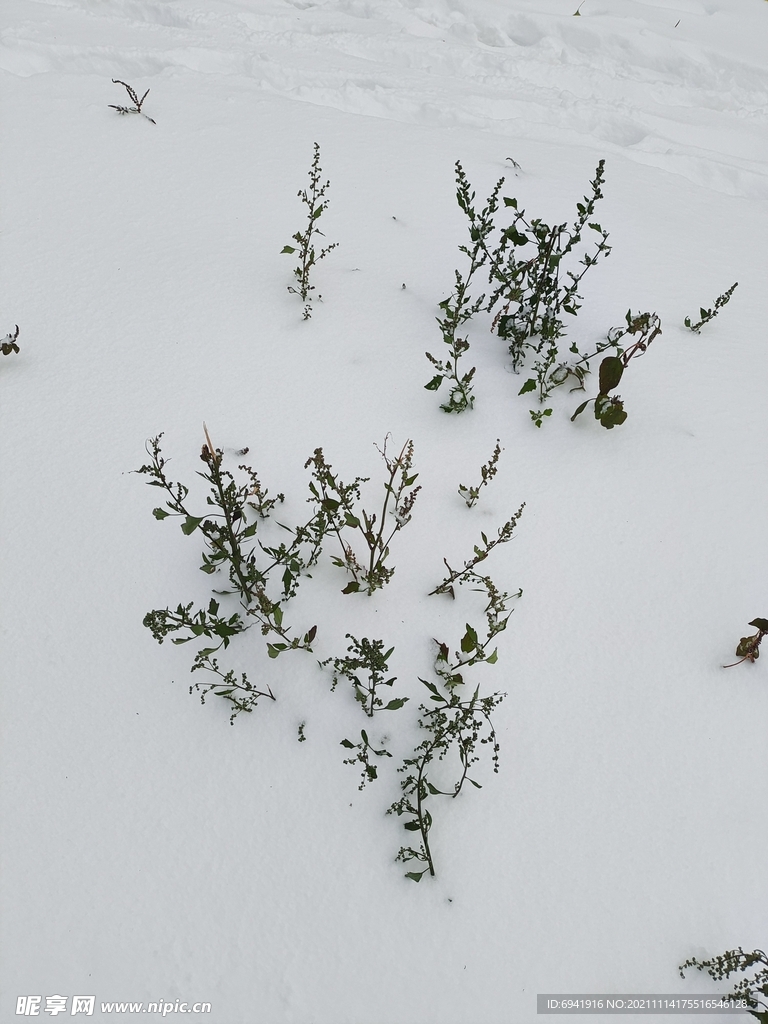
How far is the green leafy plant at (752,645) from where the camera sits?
1.88m

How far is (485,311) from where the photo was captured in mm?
2797

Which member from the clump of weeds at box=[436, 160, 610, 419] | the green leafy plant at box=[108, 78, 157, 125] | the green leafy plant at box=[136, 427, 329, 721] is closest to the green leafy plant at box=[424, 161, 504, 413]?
the clump of weeds at box=[436, 160, 610, 419]

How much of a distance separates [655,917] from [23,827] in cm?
155

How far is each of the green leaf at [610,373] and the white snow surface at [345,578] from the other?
20 cm

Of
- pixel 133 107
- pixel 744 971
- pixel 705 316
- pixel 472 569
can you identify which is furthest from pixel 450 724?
pixel 133 107

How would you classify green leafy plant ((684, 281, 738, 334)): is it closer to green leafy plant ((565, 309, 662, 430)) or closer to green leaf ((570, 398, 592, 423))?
green leafy plant ((565, 309, 662, 430))

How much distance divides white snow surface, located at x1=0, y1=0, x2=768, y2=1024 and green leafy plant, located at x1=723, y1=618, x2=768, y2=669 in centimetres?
4

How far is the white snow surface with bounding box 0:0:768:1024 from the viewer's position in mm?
1605

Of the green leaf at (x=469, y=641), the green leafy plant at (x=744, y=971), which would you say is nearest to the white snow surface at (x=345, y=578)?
the green leafy plant at (x=744, y=971)

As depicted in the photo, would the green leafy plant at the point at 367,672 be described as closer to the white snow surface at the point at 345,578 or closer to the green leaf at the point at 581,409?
the white snow surface at the point at 345,578

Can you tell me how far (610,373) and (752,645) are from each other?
37.9 inches

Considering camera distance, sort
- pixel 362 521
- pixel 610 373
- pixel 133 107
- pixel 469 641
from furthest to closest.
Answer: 1. pixel 133 107
2. pixel 610 373
3. pixel 362 521
4. pixel 469 641

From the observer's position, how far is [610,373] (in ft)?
7.58

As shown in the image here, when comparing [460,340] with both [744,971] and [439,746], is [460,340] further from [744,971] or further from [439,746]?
[744,971]
